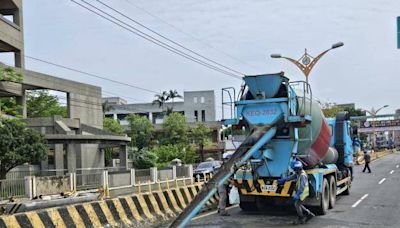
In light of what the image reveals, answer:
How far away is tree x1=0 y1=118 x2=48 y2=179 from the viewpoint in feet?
86.2

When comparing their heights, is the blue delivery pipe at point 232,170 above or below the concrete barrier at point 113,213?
above

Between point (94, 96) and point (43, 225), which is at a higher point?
point (94, 96)

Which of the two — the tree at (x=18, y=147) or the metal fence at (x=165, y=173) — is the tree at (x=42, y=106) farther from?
the metal fence at (x=165, y=173)

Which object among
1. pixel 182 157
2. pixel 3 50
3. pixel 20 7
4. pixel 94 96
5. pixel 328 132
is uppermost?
pixel 20 7

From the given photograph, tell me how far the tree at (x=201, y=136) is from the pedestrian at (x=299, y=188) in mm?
54588

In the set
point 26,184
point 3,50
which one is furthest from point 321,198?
point 3,50

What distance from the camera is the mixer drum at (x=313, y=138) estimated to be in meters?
12.2

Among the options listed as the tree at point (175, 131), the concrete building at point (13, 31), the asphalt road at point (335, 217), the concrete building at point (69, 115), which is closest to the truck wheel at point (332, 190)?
the asphalt road at point (335, 217)

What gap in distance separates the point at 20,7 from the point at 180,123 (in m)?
30.7

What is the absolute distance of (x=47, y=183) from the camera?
20672mm

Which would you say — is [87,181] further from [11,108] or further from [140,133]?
[140,133]

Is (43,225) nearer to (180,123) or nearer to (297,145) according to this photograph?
(297,145)

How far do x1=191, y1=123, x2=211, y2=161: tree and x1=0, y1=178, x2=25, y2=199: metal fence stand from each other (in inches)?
1769

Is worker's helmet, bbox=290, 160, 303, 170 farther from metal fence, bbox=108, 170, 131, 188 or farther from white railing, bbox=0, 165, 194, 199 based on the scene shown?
metal fence, bbox=108, 170, 131, 188
